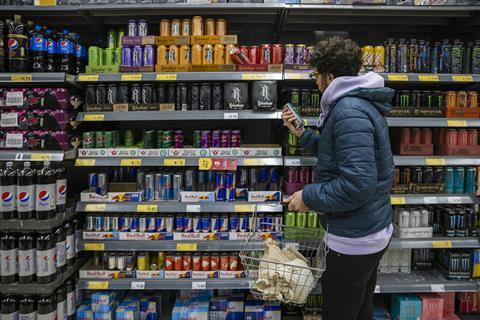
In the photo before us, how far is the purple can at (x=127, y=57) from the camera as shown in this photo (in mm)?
2850

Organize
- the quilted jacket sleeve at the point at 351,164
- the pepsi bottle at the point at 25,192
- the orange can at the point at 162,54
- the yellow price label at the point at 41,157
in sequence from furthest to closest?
the orange can at the point at 162,54 → the yellow price label at the point at 41,157 → the pepsi bottle at the point at 25,192 → the quilted jacket sleeve at the point at 351,164

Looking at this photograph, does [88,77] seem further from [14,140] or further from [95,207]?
[95,207]

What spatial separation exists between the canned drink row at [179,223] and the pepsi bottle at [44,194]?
33 centimetres

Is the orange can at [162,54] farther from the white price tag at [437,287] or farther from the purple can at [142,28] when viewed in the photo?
the white price tag at [437,287]

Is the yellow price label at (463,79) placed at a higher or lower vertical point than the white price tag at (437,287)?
higher

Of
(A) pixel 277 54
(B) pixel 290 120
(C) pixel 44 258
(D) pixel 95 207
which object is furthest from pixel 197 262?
(A) pixel 277 54

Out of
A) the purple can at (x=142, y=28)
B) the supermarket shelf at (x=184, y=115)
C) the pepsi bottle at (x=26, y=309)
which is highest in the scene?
the purple can at (x=142, y=28)

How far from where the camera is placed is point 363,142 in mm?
1736

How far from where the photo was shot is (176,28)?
9.53 feet

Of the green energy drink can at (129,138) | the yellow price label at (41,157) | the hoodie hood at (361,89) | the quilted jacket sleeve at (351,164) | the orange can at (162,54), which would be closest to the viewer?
the quilted jacket sleeve at (351,164)

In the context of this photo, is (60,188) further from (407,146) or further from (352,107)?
(407,146)

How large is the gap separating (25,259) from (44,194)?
18.2 inches

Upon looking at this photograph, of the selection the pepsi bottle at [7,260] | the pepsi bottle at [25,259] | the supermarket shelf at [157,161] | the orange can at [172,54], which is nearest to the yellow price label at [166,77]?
the orange can at [172,54]

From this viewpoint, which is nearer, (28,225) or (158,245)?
(28,225)
